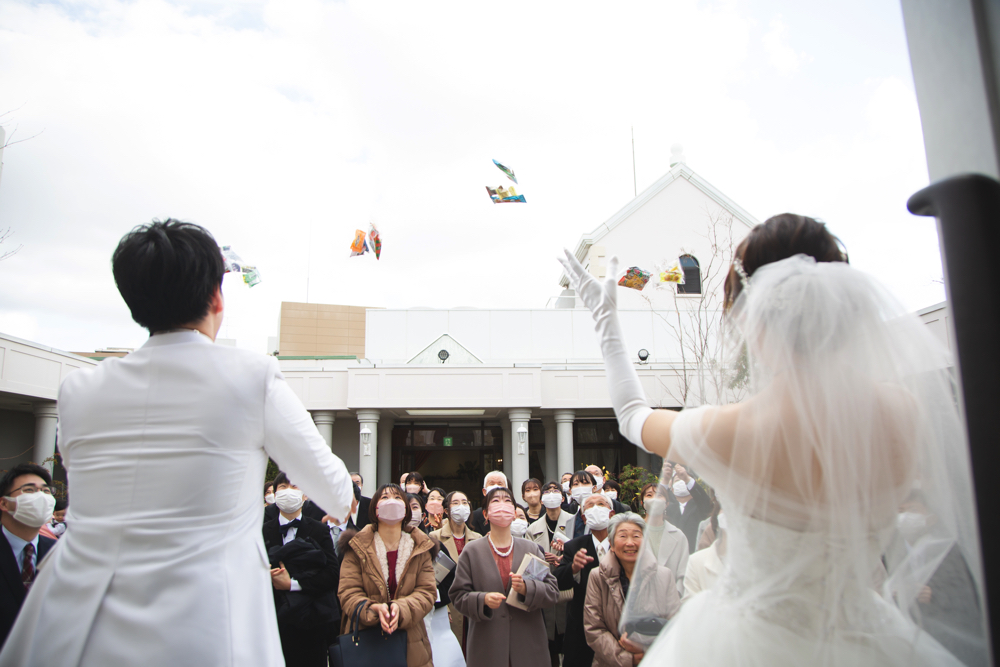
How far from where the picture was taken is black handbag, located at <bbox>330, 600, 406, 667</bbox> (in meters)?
4.22

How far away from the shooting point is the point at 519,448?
57.5 ft

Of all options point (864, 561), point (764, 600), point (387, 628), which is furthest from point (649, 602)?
point (387, 628)

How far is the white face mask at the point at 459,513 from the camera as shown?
697cm

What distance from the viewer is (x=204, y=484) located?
1629mm

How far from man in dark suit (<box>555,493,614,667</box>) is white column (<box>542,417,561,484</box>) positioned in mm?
14897

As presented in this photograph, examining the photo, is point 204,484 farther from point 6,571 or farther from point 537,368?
point 537,368

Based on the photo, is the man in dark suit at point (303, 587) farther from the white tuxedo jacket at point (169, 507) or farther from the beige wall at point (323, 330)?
the beige wall at point (323, 330)

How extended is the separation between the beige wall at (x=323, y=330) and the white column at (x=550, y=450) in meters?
16.5

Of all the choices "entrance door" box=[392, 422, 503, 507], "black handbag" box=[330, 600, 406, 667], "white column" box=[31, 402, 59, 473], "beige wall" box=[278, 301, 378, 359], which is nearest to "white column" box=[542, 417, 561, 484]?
"entrance door" box=[392, 422, 503, 507]

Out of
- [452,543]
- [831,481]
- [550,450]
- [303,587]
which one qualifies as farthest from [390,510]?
[550,450]

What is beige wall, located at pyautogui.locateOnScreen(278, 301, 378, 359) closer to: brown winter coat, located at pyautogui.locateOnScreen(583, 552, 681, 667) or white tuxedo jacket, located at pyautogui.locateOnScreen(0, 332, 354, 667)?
brown winter coat, located at pyautogui.locateOnScreen(583, 552, 681, 667)

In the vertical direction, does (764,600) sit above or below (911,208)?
below

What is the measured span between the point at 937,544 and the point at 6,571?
3404 mm

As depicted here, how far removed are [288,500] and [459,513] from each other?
7.65 feet
